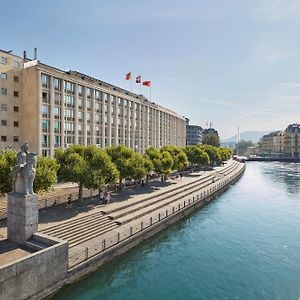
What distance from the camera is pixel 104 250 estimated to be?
27.2 metres

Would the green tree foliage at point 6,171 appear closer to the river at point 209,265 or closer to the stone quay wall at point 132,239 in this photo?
the stone quay wall at point 132,239

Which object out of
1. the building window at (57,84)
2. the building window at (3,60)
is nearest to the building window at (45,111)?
the building window at (57,84)

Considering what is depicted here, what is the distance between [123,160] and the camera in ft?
156

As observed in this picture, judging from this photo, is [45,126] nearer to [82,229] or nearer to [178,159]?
[178,159]

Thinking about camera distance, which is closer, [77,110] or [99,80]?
[77,110]

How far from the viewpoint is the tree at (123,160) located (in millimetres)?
47438

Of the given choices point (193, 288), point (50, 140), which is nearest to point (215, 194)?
point (50, 140)

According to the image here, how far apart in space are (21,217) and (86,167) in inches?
529

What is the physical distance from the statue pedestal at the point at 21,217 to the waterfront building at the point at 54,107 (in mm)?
34952

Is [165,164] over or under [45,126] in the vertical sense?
under

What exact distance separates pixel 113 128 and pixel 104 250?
58.6m

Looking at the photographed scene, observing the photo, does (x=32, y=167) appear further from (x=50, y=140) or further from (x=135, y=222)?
(x=50, y=140)

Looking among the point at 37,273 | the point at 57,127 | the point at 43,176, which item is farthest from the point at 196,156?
the point at 37,273

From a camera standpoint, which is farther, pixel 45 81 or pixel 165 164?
pixel 165 164
